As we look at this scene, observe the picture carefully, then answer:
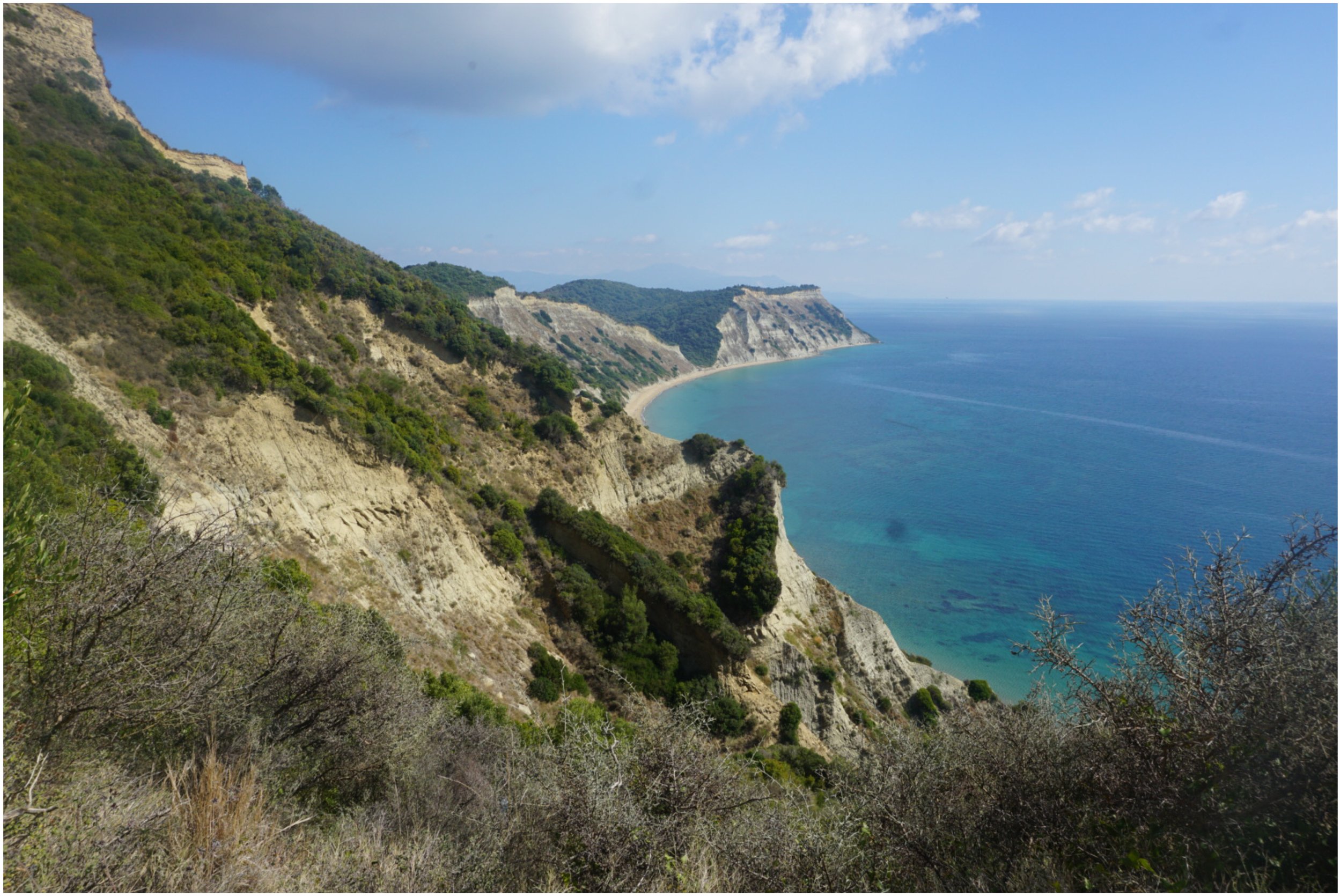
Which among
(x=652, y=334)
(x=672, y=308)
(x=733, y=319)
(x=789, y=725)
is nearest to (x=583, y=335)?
(x=652, y=334)

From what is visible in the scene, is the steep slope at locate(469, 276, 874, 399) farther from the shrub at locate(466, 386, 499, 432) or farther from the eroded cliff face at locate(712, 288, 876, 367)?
the shrub at locate(466, 386, 499, 432)

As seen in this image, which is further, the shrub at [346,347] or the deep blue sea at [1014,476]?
the deep blue sea at [1014,476]

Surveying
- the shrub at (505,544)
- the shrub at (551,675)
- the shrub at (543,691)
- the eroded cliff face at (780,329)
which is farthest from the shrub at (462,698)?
the eroded cliff face at (780,329)

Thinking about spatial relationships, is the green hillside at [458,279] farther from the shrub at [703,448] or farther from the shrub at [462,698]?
the shrub at [462,698]

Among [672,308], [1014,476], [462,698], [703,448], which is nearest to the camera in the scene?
[462,698]

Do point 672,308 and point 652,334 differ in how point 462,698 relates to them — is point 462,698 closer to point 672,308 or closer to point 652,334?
point 652,334

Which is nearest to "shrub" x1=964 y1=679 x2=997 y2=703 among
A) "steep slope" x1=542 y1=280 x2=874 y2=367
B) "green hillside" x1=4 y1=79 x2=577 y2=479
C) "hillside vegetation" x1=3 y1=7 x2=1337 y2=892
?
"hillside vegetation" x1=3 y1=7 x2=1337 y2=892

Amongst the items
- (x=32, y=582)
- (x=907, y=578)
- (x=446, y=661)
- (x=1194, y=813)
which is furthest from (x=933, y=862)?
(x=907, y=578)
